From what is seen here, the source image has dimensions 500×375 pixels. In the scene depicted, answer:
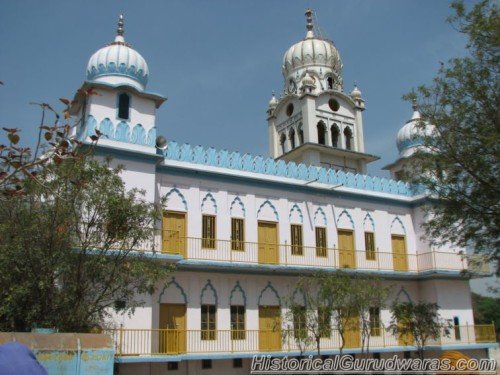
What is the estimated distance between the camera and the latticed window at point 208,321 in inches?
796

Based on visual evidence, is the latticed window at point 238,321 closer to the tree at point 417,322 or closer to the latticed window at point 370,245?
the tree at point 417,322

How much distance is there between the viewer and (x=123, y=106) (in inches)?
806

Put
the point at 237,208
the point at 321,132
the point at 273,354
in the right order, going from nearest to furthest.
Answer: the point at 273,354 < the point at 237,208 < the point at 321,132

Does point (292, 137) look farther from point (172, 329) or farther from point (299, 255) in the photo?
point (172, 329)

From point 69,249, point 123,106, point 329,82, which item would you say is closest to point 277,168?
point 123,106

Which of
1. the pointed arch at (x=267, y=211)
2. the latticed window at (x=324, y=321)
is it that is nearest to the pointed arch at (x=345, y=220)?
the pointed arch at (x=267, y=211)

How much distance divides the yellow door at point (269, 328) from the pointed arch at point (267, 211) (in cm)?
361

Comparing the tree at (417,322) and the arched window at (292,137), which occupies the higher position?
the arched window at (292,137)

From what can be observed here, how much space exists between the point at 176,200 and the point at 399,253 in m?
11.2

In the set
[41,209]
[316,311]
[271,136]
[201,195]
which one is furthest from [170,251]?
[271,136]

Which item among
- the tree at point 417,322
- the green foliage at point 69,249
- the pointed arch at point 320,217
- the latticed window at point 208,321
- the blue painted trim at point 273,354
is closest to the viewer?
the green foliage at point 69,249

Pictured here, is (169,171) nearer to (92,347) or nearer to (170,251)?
(170,251)

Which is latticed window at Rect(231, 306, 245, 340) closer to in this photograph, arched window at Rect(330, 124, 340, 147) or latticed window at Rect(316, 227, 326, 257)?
latticed window at Rect(316, 227, 326, 257)

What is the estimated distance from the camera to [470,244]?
593 inches
